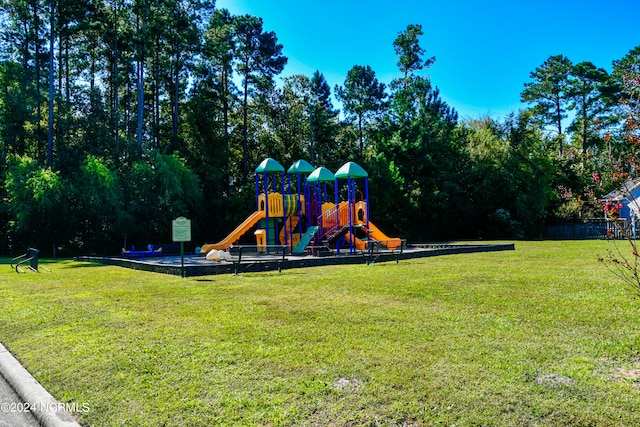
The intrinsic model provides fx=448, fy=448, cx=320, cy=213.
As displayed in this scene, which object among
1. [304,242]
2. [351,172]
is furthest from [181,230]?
[351,172]

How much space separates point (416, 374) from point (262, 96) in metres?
34.8

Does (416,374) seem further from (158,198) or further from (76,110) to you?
(76,110)

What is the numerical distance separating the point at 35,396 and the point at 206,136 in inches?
1181

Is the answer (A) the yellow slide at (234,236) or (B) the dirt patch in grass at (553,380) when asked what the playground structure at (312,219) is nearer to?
(A) the yellow slide at (234,236)

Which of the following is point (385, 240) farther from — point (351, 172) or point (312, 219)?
point (312, 219)

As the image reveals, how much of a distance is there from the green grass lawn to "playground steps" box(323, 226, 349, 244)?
36.3ft

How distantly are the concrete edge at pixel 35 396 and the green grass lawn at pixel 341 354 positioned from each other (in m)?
0.11

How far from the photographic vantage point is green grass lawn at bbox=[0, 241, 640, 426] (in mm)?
3342

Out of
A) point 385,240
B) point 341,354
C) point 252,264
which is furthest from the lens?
point 385,240

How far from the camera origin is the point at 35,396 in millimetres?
3811

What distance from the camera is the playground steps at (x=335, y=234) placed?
20.0 meters

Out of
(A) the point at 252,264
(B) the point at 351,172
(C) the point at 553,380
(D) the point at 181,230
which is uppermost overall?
(B) the point at 351,172

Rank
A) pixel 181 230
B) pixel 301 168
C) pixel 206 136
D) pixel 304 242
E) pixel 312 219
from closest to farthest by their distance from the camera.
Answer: pixel 181 230, pixel 304 242, pixel 301 168, pixel 312 219, pixel 206 136

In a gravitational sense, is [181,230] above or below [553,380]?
above
